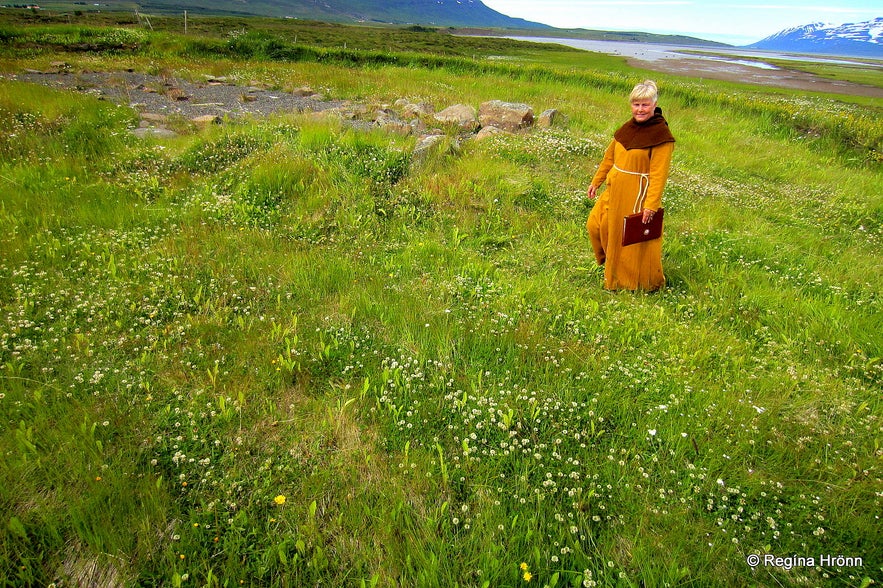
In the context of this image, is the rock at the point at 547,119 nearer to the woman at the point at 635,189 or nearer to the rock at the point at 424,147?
the rock at the point at 424,147

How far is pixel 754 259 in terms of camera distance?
771cm

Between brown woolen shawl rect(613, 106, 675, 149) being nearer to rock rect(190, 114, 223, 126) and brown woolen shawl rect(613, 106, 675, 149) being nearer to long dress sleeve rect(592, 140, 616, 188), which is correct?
long dress sleeve rect(592, 140, 616, 188)

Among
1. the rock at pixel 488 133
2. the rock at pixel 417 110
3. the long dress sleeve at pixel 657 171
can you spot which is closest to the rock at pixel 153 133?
the rock at pixel 417 110

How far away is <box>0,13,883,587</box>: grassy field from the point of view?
288 centimetres

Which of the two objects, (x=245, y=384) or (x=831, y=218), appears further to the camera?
(x=831, y=218)

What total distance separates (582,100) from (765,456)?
20155 mm

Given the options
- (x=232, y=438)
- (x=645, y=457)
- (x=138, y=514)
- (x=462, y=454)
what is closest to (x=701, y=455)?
(x=645, y=457)

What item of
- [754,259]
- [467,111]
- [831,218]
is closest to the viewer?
[754,259]

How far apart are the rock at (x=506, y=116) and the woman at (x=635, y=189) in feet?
30.7

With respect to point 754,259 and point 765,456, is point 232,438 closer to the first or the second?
point 765,456

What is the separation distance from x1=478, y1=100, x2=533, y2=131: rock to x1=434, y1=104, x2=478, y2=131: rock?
432 millimetres

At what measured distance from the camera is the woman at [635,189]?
577 cm

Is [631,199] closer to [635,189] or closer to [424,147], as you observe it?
[635,189]

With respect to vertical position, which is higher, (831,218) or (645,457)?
(831,218)
